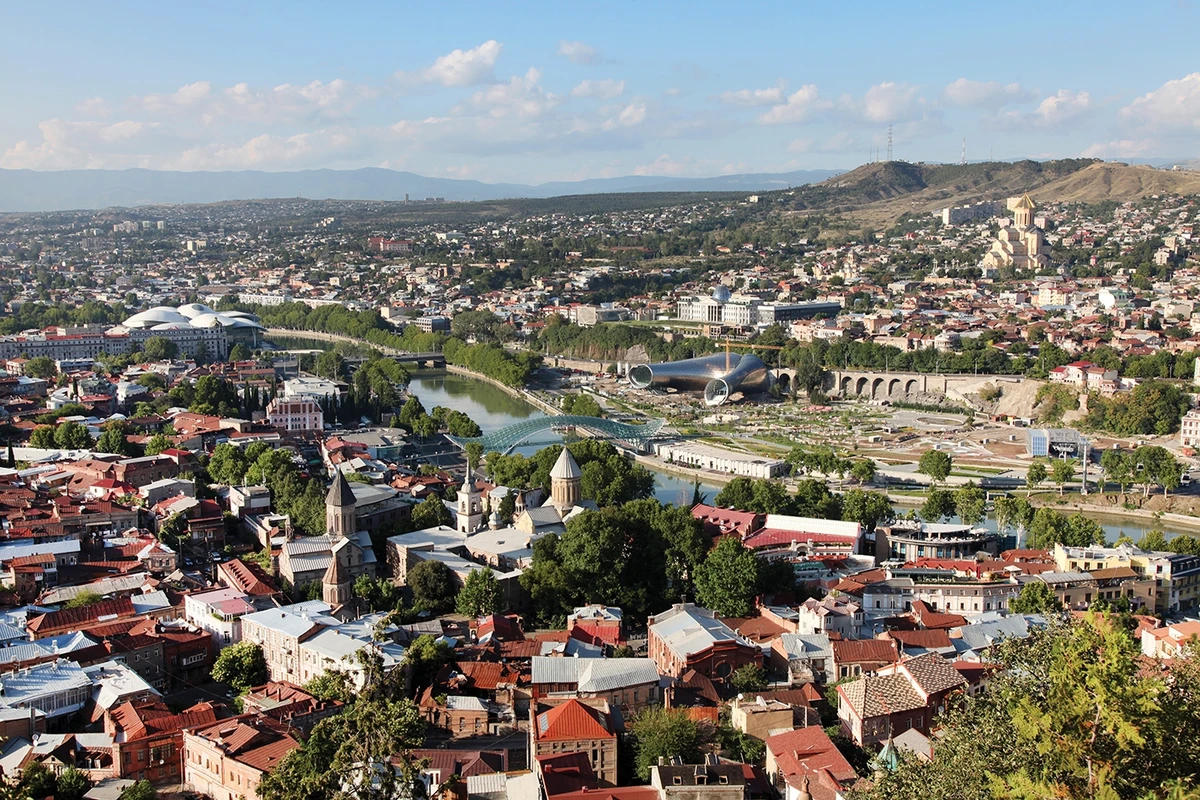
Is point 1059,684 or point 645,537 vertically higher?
point 1059,684

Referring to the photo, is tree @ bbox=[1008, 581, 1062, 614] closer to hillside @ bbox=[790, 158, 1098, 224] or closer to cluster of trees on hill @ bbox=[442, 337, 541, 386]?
cluster of trees on hill @ bbox=[442, 337, 541, 386]

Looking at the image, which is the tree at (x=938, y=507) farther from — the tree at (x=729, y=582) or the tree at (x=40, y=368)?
the tree at (x=40, y=368)

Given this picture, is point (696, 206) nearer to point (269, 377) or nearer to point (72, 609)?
point (269, 377)

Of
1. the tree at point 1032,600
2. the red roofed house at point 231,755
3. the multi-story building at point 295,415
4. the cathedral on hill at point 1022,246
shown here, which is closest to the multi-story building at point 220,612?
the red roofed house at point 231,755

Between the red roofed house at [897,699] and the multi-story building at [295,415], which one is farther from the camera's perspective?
the multi-story building at [295,415]

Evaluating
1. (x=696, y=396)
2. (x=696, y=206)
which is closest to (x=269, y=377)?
(x=696, y=396)

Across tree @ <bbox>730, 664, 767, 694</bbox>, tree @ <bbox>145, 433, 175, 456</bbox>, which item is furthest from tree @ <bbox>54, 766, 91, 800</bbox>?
tree @ <bbox>145, 433, 175, 456</bbox>

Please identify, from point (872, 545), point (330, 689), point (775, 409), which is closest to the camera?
point (330, 689)
